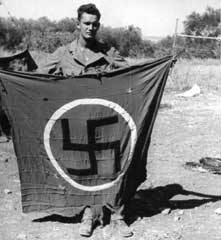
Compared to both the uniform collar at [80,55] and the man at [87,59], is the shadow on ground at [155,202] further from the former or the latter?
the uniform collar at [80,55]

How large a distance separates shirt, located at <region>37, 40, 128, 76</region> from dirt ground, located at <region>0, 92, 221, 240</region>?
4.77 feet

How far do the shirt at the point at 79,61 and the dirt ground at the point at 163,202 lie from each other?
4.77 ft

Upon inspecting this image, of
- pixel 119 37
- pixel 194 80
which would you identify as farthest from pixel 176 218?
pixel 119 37

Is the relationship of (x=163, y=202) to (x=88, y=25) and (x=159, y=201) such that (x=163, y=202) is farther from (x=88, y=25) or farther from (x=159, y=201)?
(x=88, y=25)

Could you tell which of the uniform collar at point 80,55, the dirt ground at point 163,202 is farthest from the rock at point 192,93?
the uniform collar at point 80,55

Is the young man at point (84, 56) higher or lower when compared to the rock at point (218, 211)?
Result: higher

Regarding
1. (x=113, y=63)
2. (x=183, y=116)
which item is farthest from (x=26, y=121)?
(x=183, y=116)

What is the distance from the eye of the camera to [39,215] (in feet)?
16.3

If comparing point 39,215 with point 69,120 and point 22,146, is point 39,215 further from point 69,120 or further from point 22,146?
point 69,120

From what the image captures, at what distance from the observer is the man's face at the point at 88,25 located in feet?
14.5

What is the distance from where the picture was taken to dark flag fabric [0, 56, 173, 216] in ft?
14.5

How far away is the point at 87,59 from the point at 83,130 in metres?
0.66

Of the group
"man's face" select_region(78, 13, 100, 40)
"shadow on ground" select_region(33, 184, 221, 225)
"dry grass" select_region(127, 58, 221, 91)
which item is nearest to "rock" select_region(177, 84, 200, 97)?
"dry grass" select_region(127, 58, 221, 91)

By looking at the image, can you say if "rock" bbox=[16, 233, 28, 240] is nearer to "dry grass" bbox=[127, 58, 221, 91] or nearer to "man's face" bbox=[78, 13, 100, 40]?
"man's face" bbox=[78, 13, 100, 40]
